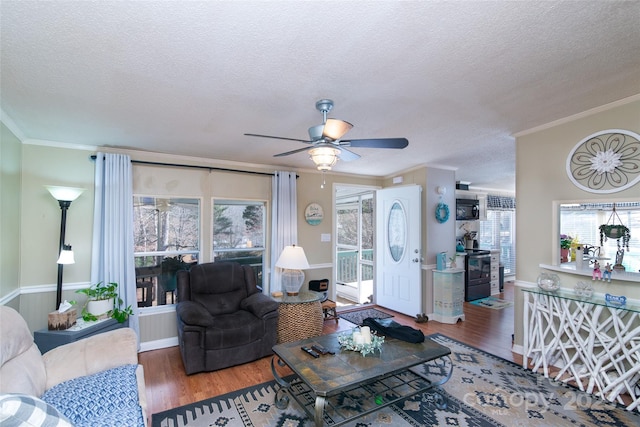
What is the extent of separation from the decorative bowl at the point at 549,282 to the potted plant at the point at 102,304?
13.8ft

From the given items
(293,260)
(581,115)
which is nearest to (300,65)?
(293,260)

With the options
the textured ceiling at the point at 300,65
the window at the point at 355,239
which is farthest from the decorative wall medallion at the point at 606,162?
the window at the point at 355,239

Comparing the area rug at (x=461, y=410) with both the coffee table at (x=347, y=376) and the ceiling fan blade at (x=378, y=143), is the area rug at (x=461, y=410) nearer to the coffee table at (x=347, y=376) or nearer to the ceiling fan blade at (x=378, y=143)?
the coffee table at (x=347, y=376)

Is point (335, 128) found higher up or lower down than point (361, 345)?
higher up

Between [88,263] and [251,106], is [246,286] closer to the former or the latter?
[88,263]

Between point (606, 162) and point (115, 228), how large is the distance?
4875mm

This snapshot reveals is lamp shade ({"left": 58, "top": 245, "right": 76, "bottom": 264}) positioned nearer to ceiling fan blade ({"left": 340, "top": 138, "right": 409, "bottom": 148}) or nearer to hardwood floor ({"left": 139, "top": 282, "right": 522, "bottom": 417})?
hardwood floor ({"left": 139, "top": 282, "right": 522, "bottom": 417})

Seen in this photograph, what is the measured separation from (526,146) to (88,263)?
5.01 metres

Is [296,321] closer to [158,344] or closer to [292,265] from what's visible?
[292,265]

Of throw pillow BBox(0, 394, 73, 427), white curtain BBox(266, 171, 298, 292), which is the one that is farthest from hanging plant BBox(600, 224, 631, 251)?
throw pillow BBox(0, 394, 73, 427)

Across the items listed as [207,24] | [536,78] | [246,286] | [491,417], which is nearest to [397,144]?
[536,78]

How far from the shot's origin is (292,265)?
142 inches

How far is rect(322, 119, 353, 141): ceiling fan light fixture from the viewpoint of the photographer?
1.92 metres

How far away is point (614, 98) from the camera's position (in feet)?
8.13
